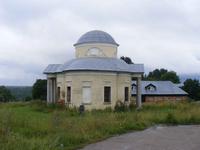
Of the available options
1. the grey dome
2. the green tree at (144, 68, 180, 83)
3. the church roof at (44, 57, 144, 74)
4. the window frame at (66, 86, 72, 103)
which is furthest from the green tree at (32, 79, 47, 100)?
the window frame at (66, 86, 72, 103)

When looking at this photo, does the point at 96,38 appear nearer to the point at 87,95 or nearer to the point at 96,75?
the point at 96,75

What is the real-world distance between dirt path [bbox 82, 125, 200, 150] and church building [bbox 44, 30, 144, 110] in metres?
15.8

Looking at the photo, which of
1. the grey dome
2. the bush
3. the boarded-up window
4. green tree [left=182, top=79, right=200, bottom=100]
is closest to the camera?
the boarded-up window

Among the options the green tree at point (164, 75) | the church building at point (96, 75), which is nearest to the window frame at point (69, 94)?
the church building at point (96, 75)

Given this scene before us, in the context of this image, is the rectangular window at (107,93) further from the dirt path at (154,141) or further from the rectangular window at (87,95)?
the dirt path at (154,141)

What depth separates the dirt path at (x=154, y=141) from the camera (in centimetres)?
1225

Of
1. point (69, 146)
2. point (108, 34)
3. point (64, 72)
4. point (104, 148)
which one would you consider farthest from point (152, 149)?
point (108, 34)

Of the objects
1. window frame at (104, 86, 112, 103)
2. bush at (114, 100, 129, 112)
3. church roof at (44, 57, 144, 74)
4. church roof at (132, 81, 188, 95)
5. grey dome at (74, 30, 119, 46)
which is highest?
grey dome at (74, 30, 119, 46)

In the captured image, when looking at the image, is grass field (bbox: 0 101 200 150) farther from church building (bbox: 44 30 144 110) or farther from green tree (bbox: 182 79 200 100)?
green tree (bbox: 182 79 200 100)

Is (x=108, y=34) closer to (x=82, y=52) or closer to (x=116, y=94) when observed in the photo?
(x=82, y=52)

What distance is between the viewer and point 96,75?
32781 millimetres

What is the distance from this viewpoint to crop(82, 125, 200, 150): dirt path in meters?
12.2

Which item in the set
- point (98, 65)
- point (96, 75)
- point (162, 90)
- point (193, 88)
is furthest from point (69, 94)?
point (193, 88)

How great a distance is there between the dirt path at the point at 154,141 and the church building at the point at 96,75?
15.8 meters
